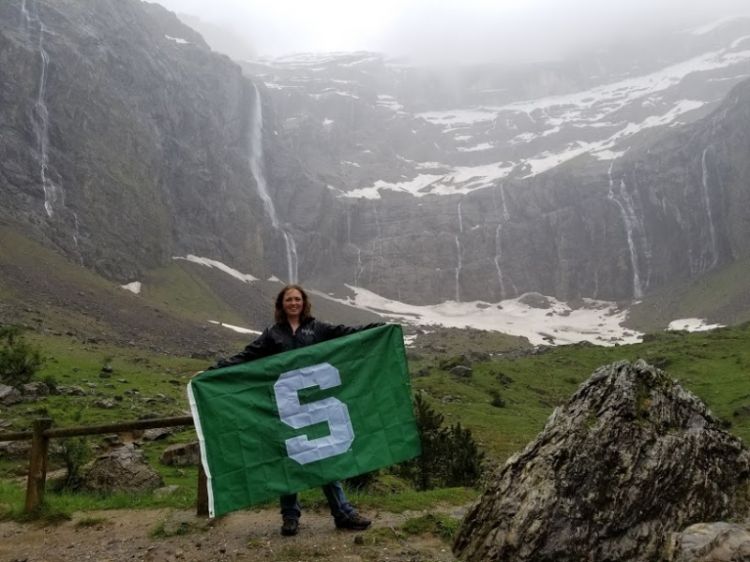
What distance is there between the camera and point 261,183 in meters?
172

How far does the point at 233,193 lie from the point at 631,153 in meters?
120

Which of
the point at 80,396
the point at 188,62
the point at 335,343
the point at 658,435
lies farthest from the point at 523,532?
the point at 188,62

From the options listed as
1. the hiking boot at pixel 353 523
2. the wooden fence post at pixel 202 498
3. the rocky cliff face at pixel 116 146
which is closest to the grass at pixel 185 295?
the rocky cliff face at pixel 116 146

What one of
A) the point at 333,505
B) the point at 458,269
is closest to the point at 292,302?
the point at 333,505

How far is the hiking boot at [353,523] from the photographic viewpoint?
936 cm

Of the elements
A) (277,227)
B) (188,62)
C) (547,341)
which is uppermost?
(188,62)

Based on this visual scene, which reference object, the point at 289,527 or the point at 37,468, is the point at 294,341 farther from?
the point at 37,468

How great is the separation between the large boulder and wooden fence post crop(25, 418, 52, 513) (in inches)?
133

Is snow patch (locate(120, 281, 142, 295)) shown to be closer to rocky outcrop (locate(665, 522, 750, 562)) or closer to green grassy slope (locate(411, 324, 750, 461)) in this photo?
green grassy slope (locate(411, 324, 750, 461))

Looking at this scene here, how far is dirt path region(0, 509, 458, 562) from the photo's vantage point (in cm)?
864

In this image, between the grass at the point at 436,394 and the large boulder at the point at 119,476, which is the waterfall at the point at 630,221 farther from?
the large boulder at the point at 119,476

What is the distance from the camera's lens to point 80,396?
2994cm

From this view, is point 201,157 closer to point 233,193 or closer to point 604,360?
point 233,193

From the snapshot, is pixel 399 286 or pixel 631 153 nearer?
pixel 399 286
